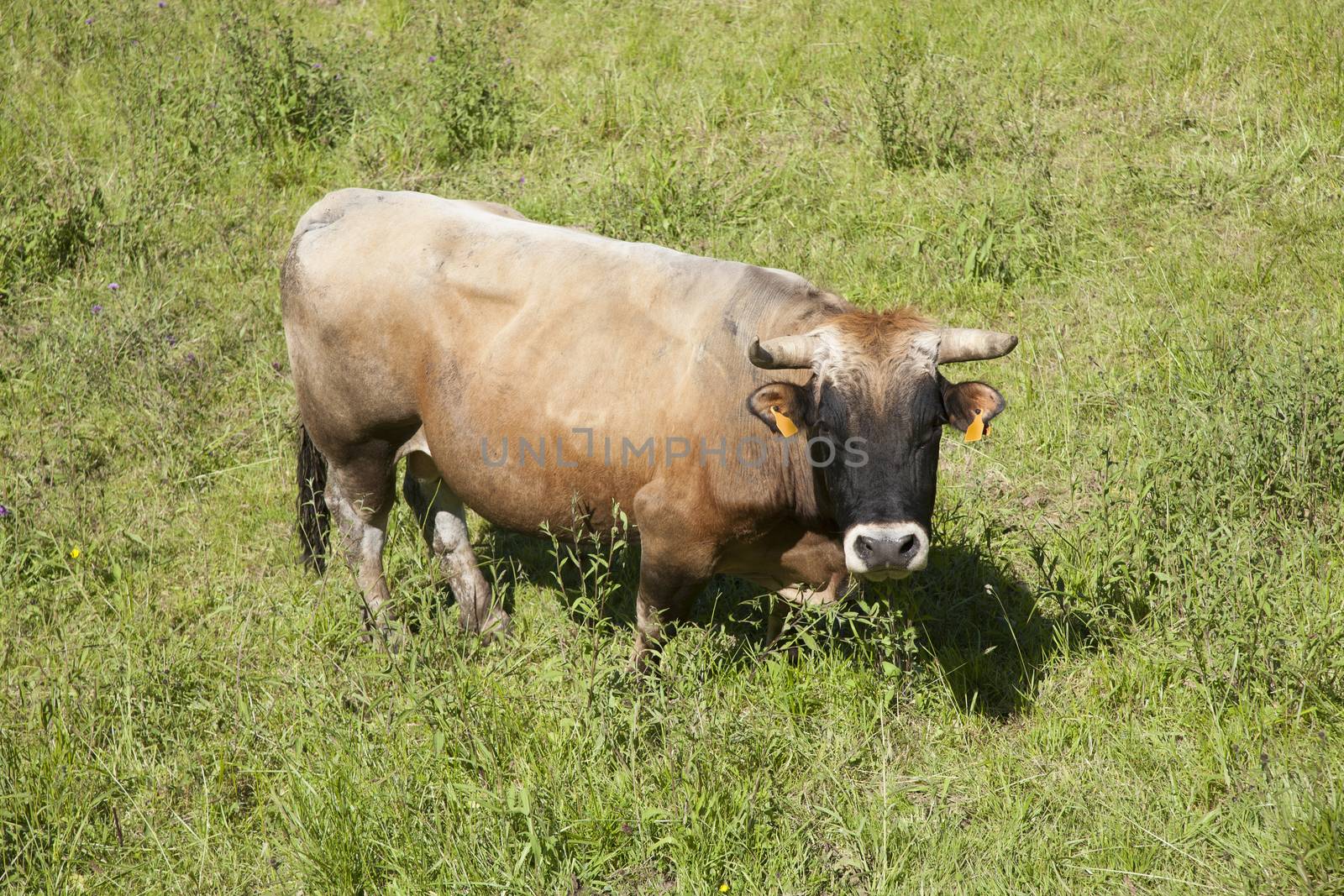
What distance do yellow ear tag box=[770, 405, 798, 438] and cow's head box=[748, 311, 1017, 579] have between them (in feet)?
0.05

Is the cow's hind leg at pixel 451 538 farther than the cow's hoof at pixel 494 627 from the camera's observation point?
Yes

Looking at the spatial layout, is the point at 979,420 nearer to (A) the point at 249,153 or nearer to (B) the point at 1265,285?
(B) the point at 1265,285

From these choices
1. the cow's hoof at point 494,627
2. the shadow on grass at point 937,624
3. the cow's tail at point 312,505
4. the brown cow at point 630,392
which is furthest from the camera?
the cow's tail at point 312,505

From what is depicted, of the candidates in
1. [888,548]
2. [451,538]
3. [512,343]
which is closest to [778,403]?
[888,548]

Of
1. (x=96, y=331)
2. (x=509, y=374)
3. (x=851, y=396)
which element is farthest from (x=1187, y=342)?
(x=96, y=331)

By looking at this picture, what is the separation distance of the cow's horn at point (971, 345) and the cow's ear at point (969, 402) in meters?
0.11

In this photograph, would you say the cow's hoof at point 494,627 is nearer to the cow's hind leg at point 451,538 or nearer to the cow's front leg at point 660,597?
the cow's hind leg at point 451,538

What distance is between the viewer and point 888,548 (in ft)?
13.3

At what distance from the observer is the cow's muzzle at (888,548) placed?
4.06 m

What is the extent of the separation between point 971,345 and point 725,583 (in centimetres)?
209

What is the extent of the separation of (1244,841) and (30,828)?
4.23 m

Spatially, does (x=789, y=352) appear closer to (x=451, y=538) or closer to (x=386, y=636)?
(x=386, y=636)

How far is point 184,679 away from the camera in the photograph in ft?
16.0

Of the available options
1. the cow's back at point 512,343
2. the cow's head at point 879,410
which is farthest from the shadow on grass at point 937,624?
the cow's back at point 512,343
